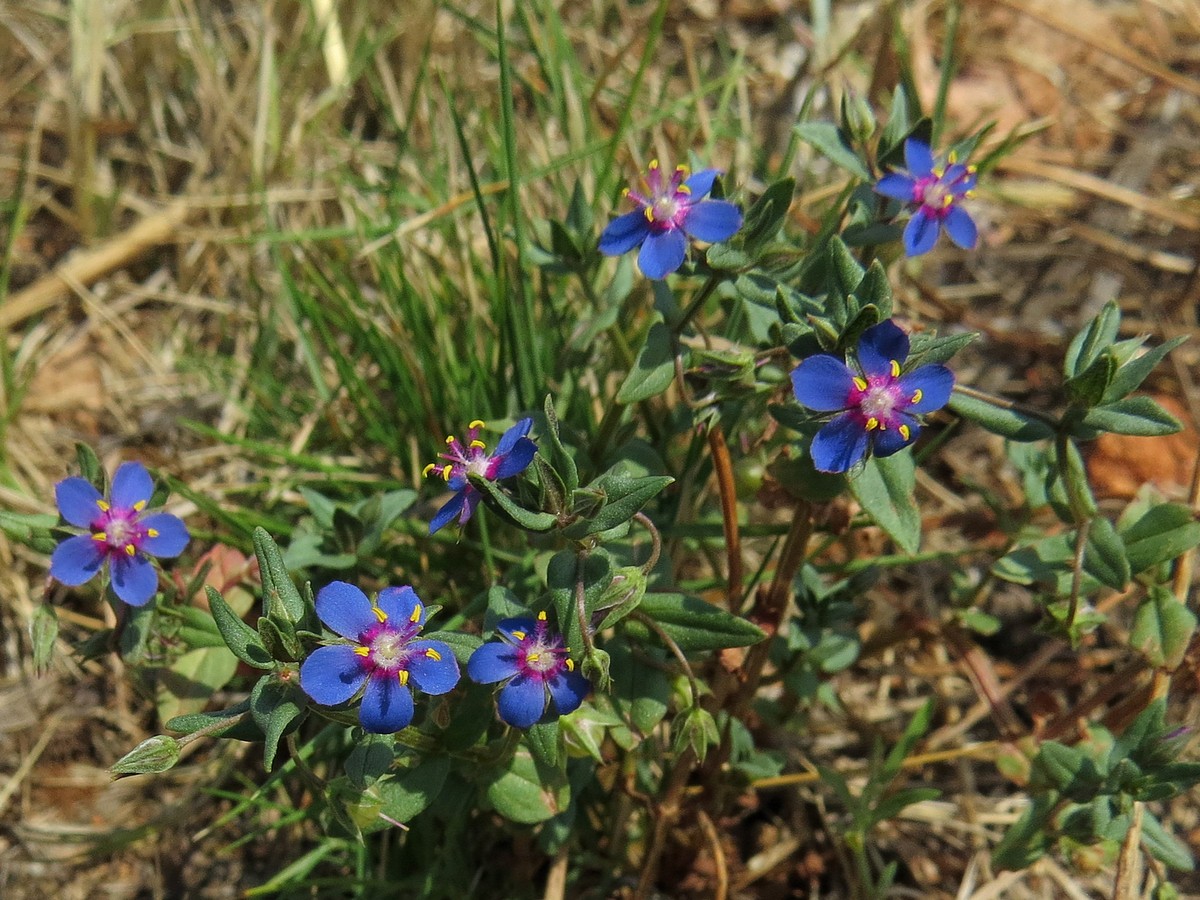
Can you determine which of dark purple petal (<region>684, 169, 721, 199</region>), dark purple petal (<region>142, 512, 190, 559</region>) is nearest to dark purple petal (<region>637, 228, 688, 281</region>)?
dark purple petal (<region>684, 169, 721, 199</region>)

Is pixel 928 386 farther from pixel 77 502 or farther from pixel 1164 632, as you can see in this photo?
pixel 77 502

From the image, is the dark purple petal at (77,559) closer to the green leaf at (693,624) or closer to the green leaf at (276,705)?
the green leaf at (276,705)

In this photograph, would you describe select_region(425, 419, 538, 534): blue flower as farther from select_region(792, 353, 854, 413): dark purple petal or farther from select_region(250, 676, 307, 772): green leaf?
select_region(792, 353, 854, 413): dark purple petal

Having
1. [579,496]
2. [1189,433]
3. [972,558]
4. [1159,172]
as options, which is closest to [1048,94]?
[1159,172]

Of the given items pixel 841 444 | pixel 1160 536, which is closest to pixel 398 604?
pixel 841 444

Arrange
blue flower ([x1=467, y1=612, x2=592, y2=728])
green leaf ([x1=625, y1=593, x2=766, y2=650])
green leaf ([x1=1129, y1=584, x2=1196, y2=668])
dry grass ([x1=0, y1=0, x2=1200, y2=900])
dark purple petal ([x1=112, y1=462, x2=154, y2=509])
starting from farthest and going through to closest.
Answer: dry grass ([x1=0, y1=0, x2=1200, y2=900]), green leaf ([x1=1129, y1=584, x2=1196, y2=668]), dark purple petal ([x1=112, y1=462, x2=154, y2=509]), green leaf ([x1=625, y1=593, x2=766, y2=650]), blue flower ([x1=467, y1=612, x2=592, y2=728])

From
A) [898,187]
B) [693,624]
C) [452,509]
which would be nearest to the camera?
[452,509]

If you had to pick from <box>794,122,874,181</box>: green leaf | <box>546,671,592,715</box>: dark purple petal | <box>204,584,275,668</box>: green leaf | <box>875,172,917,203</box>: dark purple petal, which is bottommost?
<box>546,671,592,715</box>: dark purple petal
